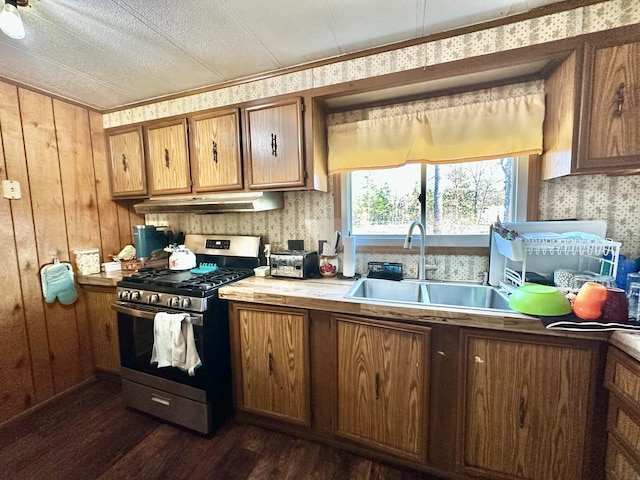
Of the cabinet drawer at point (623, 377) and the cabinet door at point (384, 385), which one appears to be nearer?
the cabinet drawer at point (623, 377)

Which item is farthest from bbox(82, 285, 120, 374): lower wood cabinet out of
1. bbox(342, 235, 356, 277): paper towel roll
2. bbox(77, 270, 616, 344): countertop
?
bbox(342, 235, 356, 277): paper towel roll

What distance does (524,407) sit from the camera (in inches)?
46.5

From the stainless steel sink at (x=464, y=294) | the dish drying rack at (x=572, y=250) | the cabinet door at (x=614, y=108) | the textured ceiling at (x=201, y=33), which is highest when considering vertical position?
the textured ceiling at (x=201, y=33)

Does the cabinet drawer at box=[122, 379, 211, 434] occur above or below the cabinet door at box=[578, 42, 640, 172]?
below

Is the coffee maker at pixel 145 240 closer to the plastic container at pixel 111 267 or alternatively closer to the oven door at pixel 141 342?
the plastic container at pixel 111 267

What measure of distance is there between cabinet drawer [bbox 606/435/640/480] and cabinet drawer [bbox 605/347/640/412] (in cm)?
21

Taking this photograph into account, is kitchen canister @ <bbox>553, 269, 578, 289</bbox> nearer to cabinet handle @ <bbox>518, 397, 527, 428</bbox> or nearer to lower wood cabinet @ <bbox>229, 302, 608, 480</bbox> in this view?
lower wood cabinet @ <bbox>229, 302, 608, 480</bbox>

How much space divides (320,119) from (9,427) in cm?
294

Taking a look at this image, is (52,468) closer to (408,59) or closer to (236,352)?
(236,352)

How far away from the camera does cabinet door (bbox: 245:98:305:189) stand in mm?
1741

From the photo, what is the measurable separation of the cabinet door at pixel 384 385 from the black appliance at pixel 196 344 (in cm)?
77

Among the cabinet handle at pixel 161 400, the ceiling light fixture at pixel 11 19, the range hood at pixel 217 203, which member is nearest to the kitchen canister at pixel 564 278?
the range hood at pixel 217 203

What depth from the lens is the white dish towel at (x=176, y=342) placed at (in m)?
1.58

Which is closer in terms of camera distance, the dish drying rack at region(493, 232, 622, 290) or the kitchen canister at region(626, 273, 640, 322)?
the kitchen canister at region(626, 273, 640, 322)
